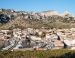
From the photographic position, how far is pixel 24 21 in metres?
136

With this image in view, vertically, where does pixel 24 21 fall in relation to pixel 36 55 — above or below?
below

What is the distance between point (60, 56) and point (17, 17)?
12955cm

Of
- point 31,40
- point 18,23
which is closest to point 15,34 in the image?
point 31,40

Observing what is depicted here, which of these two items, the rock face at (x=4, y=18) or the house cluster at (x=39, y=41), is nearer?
the house cluster at (x=39, y=41)

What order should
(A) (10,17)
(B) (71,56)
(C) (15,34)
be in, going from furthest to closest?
1. (A) (10,17)
2. (C) (15,34)
3. (B) (71,56)

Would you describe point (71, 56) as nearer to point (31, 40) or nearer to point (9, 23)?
point (31, 40)

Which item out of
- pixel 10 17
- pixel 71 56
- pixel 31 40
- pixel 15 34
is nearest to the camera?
pixel 71 56

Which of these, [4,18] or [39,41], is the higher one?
[4,18]

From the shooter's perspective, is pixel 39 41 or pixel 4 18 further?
pixel 4 18

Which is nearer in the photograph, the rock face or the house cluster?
the house cluster

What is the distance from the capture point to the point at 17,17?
146 metres

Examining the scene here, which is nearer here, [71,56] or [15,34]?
[71,56]

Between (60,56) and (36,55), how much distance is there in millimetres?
1672

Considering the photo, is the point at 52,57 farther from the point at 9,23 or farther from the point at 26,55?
the point at 9,23
